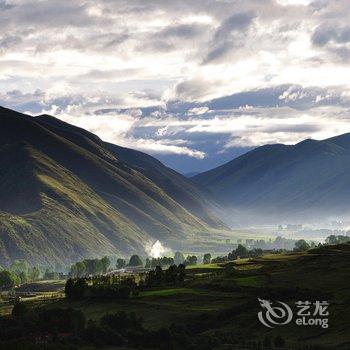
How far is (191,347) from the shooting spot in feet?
582

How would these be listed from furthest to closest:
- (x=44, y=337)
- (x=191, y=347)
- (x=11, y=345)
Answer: (x=44, y=337)
(x=191, y=347)
(x=11, y=345)

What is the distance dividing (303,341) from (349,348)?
67.5 feet

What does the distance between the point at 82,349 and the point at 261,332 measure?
2030 inches

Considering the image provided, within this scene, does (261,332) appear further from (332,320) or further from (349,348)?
(349,348)

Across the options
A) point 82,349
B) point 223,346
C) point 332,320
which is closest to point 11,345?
point 82,349

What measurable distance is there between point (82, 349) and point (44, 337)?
1562cm

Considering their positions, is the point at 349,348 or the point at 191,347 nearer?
the point at 349,348

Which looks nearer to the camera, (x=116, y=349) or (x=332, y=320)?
(x=116, y=349)

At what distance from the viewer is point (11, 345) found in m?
159

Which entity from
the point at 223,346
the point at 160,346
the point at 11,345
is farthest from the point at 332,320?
the point at 11,345

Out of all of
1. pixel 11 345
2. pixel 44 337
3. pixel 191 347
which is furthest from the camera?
pixel 44 337

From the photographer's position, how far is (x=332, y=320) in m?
198

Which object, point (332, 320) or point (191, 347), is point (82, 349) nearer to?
point (191, 347)

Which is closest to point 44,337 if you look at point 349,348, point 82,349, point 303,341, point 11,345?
point 82,349
